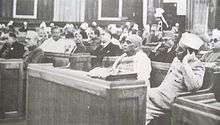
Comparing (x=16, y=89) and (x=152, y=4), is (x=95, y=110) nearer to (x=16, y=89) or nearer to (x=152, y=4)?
(x=152, y=4)

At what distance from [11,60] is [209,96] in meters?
1.87

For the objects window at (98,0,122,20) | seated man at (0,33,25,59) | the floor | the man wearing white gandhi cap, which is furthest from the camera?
seated man at (0,33,25,59)

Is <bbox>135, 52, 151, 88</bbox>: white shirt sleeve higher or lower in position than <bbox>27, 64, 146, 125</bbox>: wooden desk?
higher

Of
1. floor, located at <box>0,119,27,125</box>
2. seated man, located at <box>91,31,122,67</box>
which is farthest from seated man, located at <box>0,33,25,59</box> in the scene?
seated man, located at <box>91,31,122,67</box>

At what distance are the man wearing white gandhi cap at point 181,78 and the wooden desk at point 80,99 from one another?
0.25 meters

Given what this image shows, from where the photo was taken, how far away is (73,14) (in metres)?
3.33

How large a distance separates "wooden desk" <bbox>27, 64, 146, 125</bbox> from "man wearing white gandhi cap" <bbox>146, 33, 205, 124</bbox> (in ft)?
0.83

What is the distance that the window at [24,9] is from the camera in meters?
3.10

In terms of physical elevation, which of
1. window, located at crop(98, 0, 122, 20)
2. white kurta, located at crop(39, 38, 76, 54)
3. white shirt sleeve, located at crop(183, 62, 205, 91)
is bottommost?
white shirt sleeve, located at crop(183, 62, 205, 91)

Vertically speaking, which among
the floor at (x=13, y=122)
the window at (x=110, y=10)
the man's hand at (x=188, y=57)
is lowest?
the floor at (x=13, y=122)

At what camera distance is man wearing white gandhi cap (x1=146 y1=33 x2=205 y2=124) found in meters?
2.00

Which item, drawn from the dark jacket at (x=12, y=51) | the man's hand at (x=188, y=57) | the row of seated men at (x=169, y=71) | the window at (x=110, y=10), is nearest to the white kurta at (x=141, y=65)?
the row of seated men at (x=169, y=71)

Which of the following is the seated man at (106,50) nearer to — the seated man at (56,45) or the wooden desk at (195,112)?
the seated man at (56,45)

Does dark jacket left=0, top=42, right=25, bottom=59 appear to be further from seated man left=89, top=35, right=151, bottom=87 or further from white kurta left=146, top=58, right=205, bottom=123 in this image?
white kurta left=146, top=58, right=205, bottom=123
